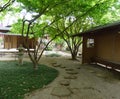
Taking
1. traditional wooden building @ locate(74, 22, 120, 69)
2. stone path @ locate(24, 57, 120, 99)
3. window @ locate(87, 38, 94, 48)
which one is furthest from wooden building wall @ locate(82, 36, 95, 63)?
stone path @ locate(24, 57, 120, 99)

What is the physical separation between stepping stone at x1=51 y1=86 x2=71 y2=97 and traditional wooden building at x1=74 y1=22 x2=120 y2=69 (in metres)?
4.94

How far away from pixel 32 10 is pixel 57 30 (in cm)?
624

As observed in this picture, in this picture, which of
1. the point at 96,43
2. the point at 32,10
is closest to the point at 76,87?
the point at 32,10

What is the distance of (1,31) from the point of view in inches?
850

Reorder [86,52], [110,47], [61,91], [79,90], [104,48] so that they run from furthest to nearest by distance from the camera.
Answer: [86,52] < [104,48] < [110,47] < [79,90] < [61,91]

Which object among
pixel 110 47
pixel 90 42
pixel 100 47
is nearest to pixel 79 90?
pixel 110 47

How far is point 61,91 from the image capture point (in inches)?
230

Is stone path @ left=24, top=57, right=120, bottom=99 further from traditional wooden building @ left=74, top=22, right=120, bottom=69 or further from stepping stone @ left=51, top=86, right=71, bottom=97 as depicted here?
traditional wooden building @ left=74, top=22, right=120, bottom=69

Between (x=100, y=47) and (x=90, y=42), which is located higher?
(x=90, y=42)

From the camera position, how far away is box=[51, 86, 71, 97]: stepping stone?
18.2 feet

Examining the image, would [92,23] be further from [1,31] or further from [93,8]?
[1,31]

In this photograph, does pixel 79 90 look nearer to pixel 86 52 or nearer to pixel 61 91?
pixel 61 91

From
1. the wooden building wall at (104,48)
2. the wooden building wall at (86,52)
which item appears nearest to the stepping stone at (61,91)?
the wooden building wall at (104,48)

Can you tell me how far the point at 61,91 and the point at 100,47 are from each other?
7.75 meters
